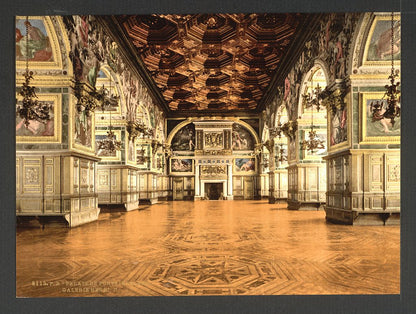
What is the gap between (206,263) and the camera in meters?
4.80

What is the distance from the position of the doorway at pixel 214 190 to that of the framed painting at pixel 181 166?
2.31m

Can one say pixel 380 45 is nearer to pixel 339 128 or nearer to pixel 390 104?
pixel 339 128

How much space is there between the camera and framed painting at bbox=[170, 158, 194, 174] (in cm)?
2892

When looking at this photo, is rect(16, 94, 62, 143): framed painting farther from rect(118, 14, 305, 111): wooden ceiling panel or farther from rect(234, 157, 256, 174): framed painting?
rect(234, 157, 256, 174): framed painting

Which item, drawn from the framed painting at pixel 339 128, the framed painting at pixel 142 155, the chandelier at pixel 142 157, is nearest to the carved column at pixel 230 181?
the framed painting at pixel 142 155

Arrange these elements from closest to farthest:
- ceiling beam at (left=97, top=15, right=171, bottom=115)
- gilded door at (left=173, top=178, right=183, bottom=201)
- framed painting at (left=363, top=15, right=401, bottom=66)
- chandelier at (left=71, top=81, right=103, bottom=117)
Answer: framed painting at (left=363, top=15, right=401, bottom=66) < chandelier at (left=71, top=81, right=103, bottom=117) < ceiling beam at (left=97, top=15, right=171, bottom=115) < gilded door at (left=173, top=178, right=183, bottom=201)

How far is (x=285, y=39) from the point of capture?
13852 mm

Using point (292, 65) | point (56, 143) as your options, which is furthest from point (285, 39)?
point (56, 143)

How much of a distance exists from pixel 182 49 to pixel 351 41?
8312 mm

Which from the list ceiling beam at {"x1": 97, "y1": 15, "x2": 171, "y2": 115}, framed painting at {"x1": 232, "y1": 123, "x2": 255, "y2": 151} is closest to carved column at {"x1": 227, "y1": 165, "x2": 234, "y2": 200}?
framed painting at {"x1": 232, "y1": 123, "x2": 255, "y2": 151}

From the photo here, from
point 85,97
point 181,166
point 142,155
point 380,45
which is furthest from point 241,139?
point 85,97

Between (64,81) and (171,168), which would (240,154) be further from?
(64,81)

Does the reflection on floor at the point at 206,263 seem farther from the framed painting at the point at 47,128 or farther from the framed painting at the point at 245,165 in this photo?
the framed painting at the point at 245,165

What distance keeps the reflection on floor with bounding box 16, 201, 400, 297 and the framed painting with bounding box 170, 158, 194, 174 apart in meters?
21.2
